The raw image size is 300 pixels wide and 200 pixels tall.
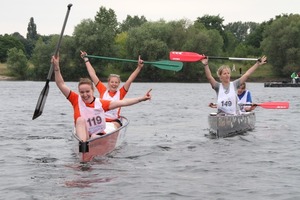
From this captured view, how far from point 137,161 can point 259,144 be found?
386 centimetres

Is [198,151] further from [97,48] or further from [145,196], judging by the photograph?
[97,48]

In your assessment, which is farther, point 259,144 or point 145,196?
point 259,144

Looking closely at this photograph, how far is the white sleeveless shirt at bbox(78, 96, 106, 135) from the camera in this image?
1116 cm

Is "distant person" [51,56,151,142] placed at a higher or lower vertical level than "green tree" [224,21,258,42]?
lower

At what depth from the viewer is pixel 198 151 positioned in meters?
13.2

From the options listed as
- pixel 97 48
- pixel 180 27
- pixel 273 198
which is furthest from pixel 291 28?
pixel 273 198

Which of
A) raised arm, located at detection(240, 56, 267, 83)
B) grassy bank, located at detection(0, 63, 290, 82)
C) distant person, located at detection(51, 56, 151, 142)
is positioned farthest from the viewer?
grassy bank, located at detection(0, 63, 290, 82)

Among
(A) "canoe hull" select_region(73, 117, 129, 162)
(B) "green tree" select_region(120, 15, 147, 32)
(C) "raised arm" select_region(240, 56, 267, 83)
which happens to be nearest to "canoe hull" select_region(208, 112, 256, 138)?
(C) "raised arm" select_region(240, 56, 267, 83)

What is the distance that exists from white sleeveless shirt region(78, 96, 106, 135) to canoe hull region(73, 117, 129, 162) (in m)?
0.28

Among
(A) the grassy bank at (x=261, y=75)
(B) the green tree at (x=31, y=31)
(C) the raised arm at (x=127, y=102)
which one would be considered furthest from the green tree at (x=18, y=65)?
(B) the green tree at (x=31, y=31)

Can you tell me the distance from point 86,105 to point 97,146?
80 cm

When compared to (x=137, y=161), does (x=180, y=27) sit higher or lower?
higher

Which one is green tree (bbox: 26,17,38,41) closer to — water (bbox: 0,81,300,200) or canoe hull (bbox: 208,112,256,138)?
water (bbox: 0,81,300,200)

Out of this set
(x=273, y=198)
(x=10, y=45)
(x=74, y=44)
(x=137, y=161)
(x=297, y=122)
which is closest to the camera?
(x=273, y=198)
